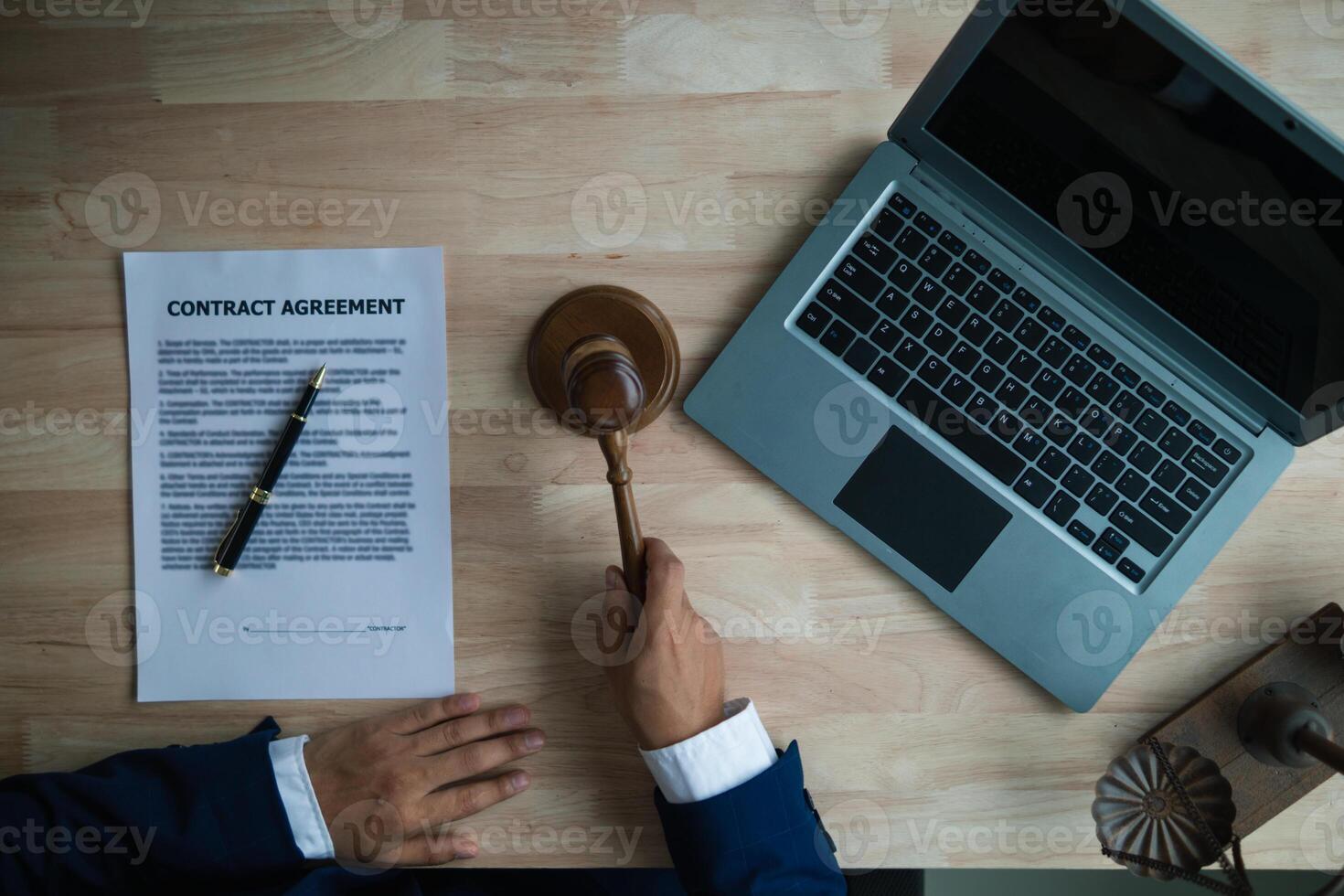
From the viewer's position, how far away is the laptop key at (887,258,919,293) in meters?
0.74

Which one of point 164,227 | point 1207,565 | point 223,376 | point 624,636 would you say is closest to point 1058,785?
point 1207,565

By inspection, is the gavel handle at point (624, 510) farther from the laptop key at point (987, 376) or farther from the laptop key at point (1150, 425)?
the laptop key at point (1150, 425)

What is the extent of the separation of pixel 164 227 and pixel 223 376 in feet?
0.47

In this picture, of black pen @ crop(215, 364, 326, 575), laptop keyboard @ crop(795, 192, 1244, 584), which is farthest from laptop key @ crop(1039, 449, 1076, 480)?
black pen @ crop(215, 364, 326, 575)

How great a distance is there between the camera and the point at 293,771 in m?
0.76

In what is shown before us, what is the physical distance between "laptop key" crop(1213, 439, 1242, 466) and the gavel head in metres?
0.48

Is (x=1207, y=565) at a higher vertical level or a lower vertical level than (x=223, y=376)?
higher

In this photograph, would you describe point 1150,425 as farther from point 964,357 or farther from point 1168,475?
point 964,357

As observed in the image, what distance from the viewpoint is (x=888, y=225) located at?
29.3 inches

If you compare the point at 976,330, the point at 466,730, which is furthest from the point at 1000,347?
the point at 466,730

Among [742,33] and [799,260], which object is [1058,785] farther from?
[742,33]

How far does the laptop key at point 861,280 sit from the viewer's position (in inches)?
29.3

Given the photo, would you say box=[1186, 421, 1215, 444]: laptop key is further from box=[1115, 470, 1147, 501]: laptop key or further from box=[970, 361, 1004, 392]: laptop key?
box=[970, 361, 1004, 392]: laptop key

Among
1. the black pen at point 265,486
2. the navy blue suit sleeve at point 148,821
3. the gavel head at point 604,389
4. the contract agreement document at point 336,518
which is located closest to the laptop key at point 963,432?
the gavel head at point 604,389
